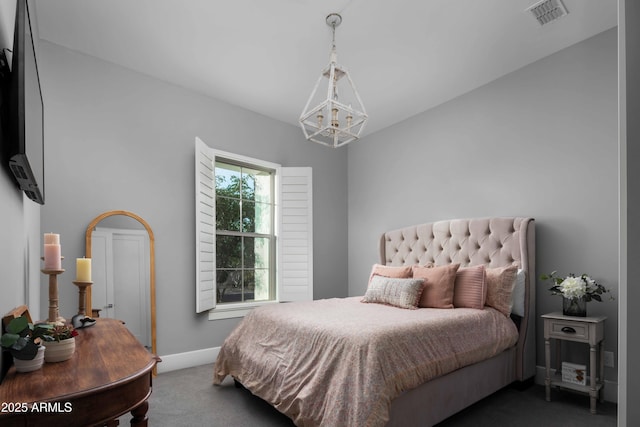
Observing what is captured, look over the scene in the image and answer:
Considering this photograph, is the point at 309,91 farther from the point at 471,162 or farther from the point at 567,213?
the point at 567,213

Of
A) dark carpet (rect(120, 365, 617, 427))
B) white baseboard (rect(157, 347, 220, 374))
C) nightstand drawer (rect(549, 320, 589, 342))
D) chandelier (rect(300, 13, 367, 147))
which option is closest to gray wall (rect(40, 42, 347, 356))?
white baseboard (rect(157, 347, 220, 374))

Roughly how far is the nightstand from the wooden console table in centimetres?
278

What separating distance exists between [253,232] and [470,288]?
2.45m

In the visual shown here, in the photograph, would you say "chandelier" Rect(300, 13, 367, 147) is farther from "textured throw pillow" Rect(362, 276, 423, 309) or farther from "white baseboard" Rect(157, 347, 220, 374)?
"white baseboard" Rect(157, 347, 220, 374)

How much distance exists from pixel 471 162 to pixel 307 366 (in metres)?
2.64

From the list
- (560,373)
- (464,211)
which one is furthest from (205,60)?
(560,373)

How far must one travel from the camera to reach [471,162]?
3.74 meters

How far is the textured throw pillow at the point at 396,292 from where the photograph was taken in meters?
2.99

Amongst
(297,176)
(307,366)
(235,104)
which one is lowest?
(307,366)

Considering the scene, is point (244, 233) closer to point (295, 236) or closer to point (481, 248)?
point (295, 236)

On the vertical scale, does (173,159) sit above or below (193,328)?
above

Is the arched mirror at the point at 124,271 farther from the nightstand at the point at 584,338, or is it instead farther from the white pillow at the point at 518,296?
the nightstand at the point at 584,338

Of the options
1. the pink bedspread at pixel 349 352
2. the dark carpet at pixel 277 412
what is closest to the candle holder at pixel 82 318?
the dark carpet at pixel 277 412

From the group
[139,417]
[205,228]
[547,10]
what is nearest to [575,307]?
[547,10]
